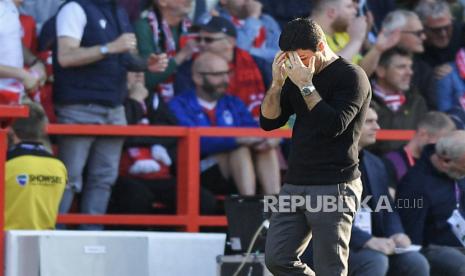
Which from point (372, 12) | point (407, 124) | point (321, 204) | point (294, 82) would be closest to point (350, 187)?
point (321, 204)

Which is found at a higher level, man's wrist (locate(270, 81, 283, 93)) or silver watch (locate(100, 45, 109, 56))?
silver watch (locate(100, 45, 109, 56))

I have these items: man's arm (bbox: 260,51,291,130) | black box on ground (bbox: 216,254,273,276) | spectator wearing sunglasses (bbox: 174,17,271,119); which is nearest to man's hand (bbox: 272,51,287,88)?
man's arm (bbox: 260,51,291,130)

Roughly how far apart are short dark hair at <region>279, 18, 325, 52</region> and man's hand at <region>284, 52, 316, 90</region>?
0.08 metres

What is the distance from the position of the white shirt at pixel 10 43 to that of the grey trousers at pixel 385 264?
9.03 ft

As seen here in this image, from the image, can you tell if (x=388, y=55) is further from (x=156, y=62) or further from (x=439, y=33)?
(x=156, y=62)

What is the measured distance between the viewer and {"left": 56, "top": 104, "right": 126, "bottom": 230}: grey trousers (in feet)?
30.5

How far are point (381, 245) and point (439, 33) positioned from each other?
9.97ft

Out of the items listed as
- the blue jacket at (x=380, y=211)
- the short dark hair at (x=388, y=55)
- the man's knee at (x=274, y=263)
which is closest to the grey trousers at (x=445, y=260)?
the blue jacket at (x=380, y=211)

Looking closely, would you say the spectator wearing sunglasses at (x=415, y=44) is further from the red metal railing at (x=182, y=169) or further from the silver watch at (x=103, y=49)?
the silver watch at (x=103, y=49)

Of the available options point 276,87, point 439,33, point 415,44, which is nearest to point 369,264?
point 276,87

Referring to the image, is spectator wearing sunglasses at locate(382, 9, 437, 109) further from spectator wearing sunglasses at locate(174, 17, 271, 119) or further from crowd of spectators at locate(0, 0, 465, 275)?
spectator wearing sunglasses at locate(174, 17, 271, 119)

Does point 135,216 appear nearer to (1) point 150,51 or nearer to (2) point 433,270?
(1) point 150,51

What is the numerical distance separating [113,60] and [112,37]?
0.19 meters

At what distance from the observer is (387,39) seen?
34.2ft
